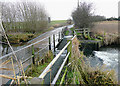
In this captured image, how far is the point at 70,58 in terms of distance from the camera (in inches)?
155

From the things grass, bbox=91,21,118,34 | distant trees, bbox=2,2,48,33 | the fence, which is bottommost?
the fence

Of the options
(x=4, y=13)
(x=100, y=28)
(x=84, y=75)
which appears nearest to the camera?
(x=84, y=75)

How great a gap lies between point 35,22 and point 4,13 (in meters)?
4.69

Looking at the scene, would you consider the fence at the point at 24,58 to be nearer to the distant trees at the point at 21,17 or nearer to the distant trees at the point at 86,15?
the distant trees at the point at 21,17

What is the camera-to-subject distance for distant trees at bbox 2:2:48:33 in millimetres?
15055

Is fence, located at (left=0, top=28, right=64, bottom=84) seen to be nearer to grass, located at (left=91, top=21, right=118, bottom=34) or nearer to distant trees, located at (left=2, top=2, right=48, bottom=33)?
distant trees, located at (left=2, top=2, right=48, bottom=33)

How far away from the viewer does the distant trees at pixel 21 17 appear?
15055 millimetres

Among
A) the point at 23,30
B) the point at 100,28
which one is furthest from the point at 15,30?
the point at 100,28

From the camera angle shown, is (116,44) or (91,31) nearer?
(116,44)

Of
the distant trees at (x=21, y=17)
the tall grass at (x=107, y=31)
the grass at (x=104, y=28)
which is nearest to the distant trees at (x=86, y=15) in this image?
the grass at (x=104, y=28)

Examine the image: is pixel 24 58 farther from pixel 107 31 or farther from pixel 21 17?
pixel 107 31

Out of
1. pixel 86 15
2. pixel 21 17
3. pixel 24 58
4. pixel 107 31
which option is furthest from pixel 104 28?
pixel 24 58

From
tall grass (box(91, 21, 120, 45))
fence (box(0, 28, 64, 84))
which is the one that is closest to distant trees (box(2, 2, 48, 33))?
fence (box(0, 28, 64, 84))

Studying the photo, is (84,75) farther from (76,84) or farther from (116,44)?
(116,44)
